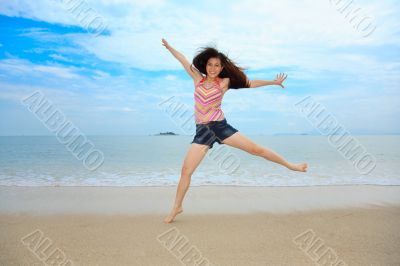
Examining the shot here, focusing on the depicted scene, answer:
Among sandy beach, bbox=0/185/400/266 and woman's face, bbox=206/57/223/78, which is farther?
woman's face, bbox=206/57/223/78

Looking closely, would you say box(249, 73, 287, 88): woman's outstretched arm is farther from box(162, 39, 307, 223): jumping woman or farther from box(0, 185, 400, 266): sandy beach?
box(0, 185, 400, 266): sandy beach

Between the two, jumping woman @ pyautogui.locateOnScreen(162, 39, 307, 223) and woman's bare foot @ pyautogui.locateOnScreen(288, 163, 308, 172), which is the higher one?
jumping woman @ pyautogui.locateOnScreen(162, 39, 307, 223)

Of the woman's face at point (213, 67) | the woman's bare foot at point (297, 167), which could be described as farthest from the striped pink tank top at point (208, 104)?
the woman's bare foot at point (297, 167)

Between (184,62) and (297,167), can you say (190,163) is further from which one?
(297,167)

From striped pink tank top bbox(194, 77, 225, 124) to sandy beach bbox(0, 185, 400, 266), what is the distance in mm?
1081

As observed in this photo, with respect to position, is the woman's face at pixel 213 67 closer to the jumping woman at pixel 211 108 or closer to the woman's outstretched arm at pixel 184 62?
the jumping woman at pixel 211 108

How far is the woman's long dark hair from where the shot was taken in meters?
3.79

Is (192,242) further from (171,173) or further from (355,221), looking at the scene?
(171,173)

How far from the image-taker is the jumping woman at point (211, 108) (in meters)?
3.56

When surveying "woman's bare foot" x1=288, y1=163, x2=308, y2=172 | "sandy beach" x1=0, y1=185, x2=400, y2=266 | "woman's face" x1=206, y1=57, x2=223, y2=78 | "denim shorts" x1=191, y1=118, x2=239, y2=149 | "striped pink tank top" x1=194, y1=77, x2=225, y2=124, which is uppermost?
"woman's face" x1=206, y1=57, x2=223, y2=78

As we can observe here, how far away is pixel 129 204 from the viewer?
4.27 m

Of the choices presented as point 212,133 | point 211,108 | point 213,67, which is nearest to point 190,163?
point 212,133

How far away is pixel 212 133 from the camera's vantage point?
3580 mm

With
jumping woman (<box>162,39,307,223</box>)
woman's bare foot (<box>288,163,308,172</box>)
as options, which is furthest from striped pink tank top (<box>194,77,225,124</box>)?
woman's bare foot (<box>288,163,308,172</box>)
